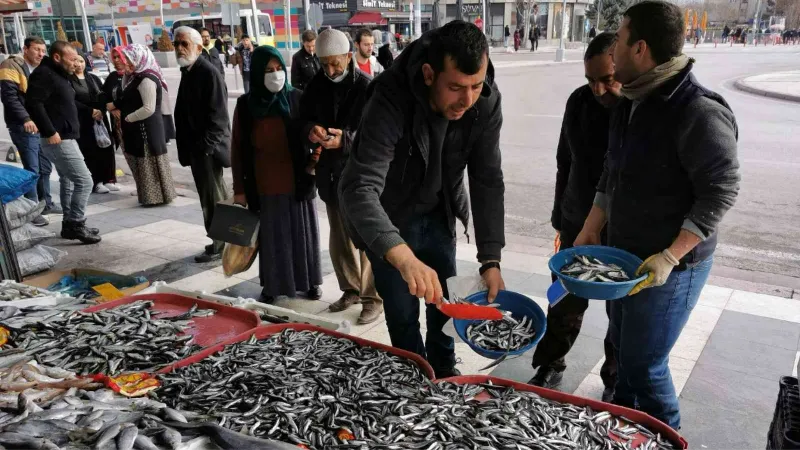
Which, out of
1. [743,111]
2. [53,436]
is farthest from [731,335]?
[743,111]

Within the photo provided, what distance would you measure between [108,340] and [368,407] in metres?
1.87

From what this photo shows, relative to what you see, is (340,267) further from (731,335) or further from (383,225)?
(731,335)

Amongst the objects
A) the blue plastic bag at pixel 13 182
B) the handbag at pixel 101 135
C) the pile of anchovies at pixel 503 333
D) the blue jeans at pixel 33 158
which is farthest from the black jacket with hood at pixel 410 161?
the handbag at pixel 101 135

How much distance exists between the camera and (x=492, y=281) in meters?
2.87

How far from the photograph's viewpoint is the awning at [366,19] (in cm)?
4531

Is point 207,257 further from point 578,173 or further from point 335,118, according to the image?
point 578,173

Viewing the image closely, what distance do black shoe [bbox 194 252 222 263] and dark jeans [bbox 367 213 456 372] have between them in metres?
3.51

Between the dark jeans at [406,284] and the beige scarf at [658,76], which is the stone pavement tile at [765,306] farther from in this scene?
the beige scarf at [658,76]

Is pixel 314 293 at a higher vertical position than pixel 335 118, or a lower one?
lower

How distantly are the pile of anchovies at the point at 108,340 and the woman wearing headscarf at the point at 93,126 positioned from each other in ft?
15.4

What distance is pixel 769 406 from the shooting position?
3.39m

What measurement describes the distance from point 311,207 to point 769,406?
369cm

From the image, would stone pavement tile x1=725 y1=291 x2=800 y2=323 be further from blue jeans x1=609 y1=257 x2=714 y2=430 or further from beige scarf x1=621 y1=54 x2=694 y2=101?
beige scarf x1=621 y1=54 x2=694 y2=101

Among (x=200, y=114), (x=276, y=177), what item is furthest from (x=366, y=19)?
(x=276, y=177)
